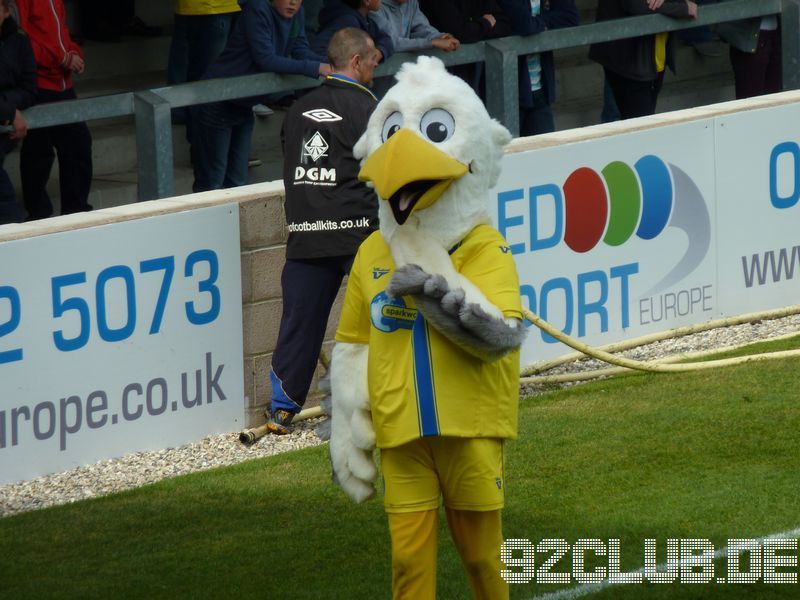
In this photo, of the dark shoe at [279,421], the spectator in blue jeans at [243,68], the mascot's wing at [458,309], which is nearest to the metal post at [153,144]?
the spectator in blue jeans at [243,68]

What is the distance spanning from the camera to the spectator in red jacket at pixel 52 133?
10.0 metres

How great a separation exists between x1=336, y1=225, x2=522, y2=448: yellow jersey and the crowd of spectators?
177 inches

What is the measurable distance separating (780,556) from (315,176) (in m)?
3.19

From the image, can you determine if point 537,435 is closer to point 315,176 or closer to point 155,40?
point 315,176

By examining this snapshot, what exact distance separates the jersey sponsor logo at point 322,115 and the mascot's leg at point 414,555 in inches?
137

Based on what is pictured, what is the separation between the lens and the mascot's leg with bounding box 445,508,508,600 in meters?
5.10

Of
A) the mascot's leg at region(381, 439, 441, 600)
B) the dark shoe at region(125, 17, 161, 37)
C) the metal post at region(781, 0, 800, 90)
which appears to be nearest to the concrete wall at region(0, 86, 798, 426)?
the mascot's leg at region(381, 439, 441, 600)

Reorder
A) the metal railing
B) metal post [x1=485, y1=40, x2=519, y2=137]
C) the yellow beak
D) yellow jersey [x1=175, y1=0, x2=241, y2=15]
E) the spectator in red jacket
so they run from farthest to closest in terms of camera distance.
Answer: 1. yellow jersey [x1=175, y1=0, x2=241, y2=15]
2. metal post [x1=485, y1=40, x2=519, y2=137]
3. the spectator in red jacket
4. the metal railing
5. the yellow beak

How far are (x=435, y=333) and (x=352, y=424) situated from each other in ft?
1.59

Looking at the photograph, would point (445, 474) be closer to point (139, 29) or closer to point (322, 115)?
point (322, 115)

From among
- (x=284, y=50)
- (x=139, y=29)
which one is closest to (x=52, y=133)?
(x=284, y=50)

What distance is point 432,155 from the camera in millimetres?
5004

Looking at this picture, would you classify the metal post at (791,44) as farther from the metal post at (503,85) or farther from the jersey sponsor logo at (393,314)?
the jersey sponsor logo at (393,314)

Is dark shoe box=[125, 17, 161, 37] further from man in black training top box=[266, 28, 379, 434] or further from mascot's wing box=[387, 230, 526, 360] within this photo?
mascot's wing box=[387, 230, 526, 360]
